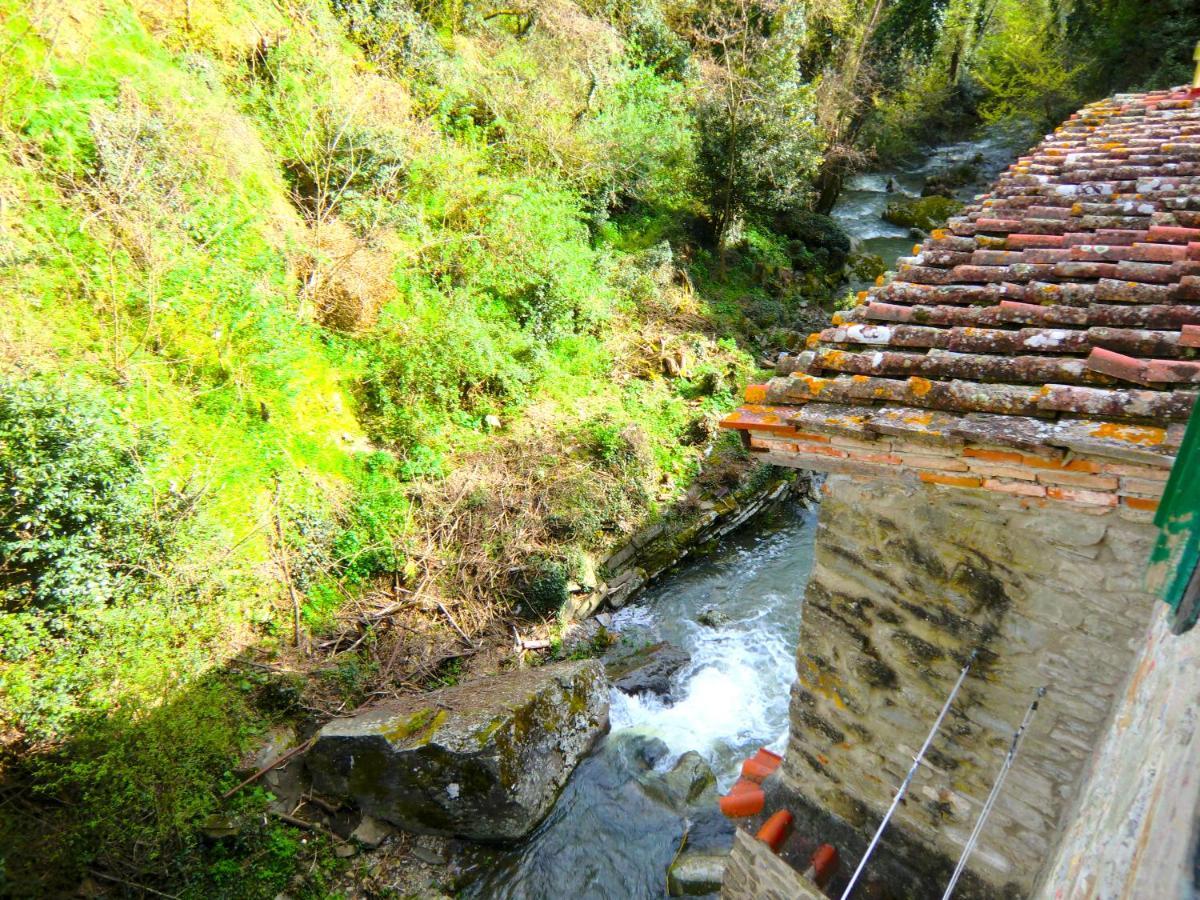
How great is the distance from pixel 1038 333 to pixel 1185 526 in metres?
1.38

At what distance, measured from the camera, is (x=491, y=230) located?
968 centimetres

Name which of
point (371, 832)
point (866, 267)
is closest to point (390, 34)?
point (371, 832)

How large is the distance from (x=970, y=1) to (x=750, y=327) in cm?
1963

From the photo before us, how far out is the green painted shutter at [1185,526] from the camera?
1382mm

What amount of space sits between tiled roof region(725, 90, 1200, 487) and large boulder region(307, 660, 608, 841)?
4167 mm

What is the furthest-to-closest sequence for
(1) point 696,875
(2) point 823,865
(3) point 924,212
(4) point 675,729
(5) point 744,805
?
1. (3) point 924,212
2. (4) point 675,729
3. (1) point 696,875
4. (5) point 744,805
5. (2) point 823,865

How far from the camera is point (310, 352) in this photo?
296 inches

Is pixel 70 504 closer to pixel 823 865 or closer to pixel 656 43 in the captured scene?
pixel 823 865

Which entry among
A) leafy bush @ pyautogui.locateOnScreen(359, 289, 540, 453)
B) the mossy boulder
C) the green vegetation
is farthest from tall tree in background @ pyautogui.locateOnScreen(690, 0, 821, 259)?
leafy bush @ pyautogui.locateOnScreen(359, 289, 540, 453)

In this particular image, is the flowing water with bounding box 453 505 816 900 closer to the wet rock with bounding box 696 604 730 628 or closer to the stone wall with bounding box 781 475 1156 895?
the wet rock with bounding box 696 604 730 628

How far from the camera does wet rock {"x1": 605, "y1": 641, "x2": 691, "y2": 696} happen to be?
695 cm

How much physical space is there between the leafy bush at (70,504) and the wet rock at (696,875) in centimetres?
522

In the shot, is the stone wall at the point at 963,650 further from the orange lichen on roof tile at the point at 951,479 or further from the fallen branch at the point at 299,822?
the fallen branch at the point at 299,822

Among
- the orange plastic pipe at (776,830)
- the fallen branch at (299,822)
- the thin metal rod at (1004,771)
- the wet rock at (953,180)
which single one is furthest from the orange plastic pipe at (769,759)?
the wet rock at (953,180)
